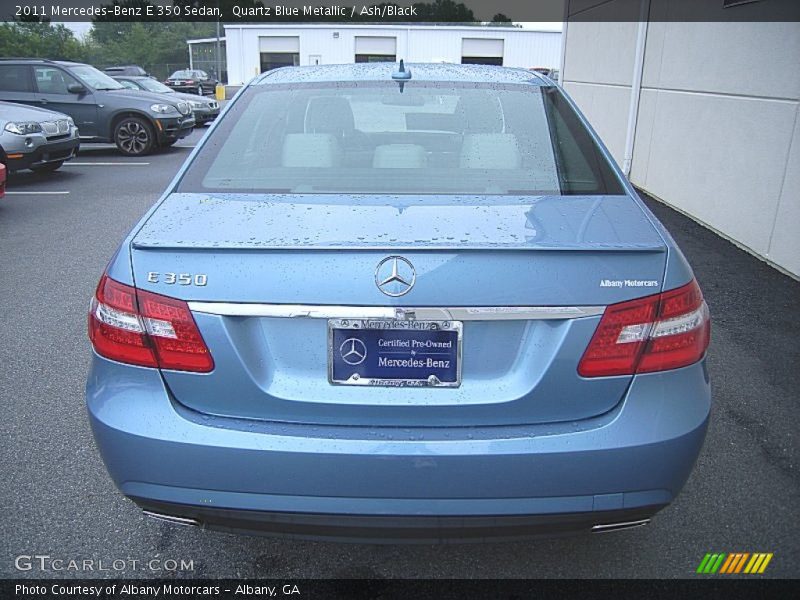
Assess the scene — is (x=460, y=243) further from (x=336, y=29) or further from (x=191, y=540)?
(x=336, y=29)

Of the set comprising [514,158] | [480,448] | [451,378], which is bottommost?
[480,448]

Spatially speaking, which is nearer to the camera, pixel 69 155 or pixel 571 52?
pixel 69 155

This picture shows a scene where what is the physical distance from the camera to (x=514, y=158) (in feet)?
8.55

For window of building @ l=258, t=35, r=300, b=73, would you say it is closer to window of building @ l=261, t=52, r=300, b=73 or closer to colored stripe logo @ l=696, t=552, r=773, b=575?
window of building @ l=261, t=52, r=300, b=73

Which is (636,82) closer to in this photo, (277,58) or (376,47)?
(376,47)

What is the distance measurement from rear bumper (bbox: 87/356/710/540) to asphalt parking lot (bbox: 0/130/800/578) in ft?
1.99

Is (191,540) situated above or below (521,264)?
below

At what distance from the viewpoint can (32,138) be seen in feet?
32.6

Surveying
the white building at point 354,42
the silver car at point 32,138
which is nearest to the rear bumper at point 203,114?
the silver car at point 32,138

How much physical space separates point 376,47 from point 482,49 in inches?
298

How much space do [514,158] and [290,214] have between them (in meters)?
0.94

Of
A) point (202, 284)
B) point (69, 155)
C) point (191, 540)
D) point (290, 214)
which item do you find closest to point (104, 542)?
point (191, 540)

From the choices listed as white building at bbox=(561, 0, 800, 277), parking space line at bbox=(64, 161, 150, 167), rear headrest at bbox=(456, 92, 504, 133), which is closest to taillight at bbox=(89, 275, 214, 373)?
rear headrest at bbox=(456, 92, 504, 133)

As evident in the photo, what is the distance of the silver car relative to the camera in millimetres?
9672
